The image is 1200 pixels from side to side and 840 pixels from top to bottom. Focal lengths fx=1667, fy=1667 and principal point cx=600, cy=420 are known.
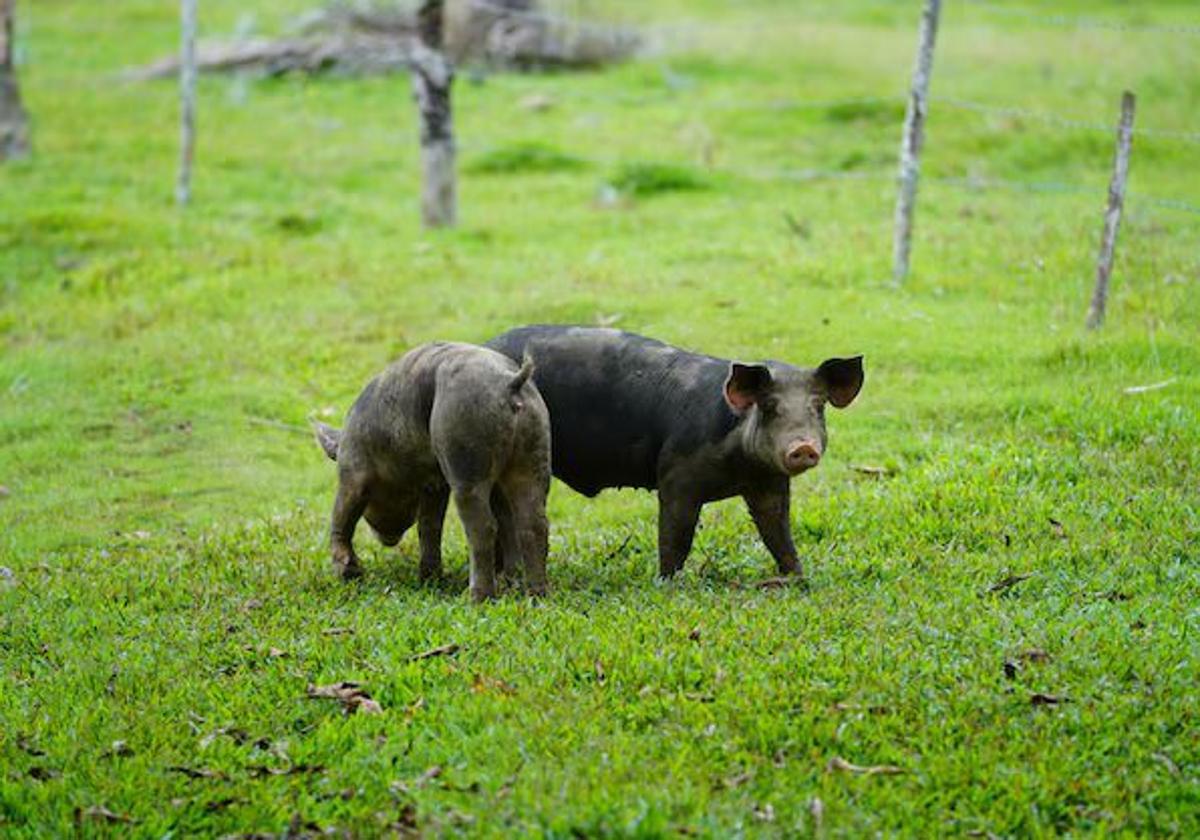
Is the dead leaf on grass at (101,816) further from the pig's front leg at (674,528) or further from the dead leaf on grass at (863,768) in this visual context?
the pig's front leg at (674,528)

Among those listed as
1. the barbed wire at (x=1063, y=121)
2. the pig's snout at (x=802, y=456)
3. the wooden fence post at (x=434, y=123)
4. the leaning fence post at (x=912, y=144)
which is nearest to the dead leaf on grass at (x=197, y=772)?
the pig's snout at (x=802, y=456)

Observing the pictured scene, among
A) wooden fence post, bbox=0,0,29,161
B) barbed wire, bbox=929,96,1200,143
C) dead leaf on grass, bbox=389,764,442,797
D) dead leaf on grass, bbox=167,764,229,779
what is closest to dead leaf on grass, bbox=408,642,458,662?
dead leaf on grass, bbox=389,764,442,797

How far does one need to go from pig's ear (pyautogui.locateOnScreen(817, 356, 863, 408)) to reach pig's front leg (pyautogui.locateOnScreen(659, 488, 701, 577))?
97 cm

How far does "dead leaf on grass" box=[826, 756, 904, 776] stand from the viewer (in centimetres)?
639

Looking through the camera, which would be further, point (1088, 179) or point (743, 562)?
point (1088, 179)

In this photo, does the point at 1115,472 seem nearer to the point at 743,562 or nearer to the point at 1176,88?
the point at 743,562

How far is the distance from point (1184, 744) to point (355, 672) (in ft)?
11.5

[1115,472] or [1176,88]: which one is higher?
[1176,88]

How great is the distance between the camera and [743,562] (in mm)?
9336

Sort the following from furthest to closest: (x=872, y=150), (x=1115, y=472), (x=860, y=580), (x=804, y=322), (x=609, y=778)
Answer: (x=872, y=150), (x=804, y=322), (x=1115, y=472), (x=860, y=580), (x=609, y=778)

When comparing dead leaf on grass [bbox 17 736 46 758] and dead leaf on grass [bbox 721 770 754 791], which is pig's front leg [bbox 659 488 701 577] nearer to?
dead leaf on grass [bbox 721 770 754 791]

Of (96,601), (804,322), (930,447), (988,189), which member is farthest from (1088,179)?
(96,601)

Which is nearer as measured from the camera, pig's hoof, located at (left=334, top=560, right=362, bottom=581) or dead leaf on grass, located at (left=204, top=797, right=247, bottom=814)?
dead leaf on grass, located at (left=204, top=797, right=247, bottom=814)

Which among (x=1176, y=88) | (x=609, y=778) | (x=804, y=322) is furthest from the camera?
(x=1176, y=88)
